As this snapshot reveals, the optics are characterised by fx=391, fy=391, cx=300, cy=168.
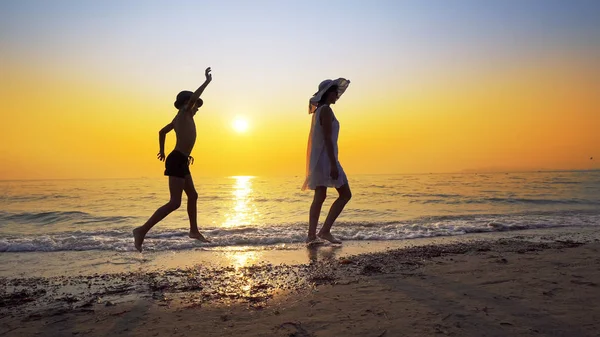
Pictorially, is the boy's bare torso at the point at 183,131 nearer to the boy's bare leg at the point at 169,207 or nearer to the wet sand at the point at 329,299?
the boy's bare leg at the point at 169,207

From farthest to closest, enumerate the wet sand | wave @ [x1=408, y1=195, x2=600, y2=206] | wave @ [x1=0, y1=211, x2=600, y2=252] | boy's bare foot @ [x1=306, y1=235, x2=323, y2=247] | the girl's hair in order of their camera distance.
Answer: wave @ [x1=408, y1=195, x2=600, y2=206]
wave @ [x1=0, y1=211, x2=600, y2=252]
boy's bare foot @ [x1=306, y1=235, x2=323, y2=247]
the girl's hair
the wet sand

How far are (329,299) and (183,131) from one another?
9.94 feet

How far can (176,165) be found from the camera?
4816 mm

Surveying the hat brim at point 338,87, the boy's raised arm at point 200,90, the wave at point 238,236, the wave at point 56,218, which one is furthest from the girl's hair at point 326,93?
the wave at point 56,218

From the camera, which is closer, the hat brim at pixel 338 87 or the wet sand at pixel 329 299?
→ the wet sand at pixel 329 299

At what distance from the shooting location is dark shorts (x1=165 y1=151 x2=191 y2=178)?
15.8ft

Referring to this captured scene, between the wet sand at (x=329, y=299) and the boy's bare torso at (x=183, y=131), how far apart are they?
151cm

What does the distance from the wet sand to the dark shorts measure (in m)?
1.20

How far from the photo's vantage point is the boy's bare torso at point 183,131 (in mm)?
4902

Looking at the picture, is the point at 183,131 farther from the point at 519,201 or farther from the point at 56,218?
the point at 519,201

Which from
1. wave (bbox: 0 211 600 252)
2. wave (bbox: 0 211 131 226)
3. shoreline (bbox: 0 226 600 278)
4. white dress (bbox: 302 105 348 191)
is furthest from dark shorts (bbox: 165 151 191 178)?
wave (bbox: 0 211 131 226)

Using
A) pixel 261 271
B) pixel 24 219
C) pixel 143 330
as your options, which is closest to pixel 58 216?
pixel 24 219

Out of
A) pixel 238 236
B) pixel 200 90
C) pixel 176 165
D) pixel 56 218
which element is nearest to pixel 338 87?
pixel 200 90

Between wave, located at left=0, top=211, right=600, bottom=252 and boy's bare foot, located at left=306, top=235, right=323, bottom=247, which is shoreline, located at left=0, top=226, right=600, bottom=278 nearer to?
boy's bare foot, located at left=306, top=235, right=323, bottom=247
